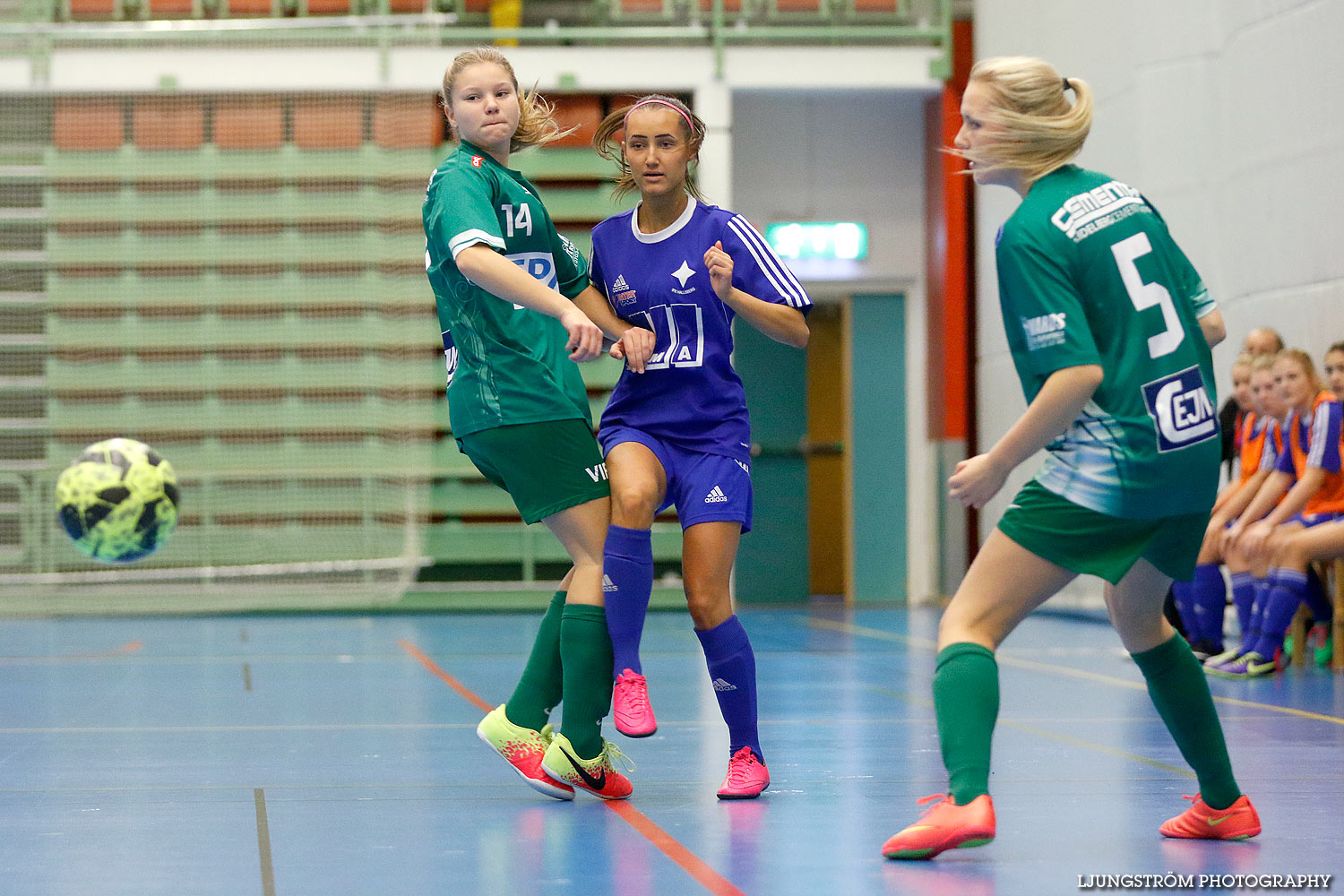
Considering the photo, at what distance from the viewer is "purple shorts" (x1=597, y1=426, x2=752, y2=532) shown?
3.16m

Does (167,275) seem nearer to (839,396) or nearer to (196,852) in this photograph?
(839,396)

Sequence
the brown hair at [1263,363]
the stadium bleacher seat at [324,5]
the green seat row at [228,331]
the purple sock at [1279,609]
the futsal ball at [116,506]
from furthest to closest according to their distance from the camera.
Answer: the stadium bleacher seat at [324,5]
the green seat row at [228,331]
the futsal ball at [116,506]
the brown hair at [1263,363]
the purple sock at [1279,609]

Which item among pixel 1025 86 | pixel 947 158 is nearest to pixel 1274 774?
pixel 1025 86

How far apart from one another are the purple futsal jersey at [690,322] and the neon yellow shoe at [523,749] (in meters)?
0.72

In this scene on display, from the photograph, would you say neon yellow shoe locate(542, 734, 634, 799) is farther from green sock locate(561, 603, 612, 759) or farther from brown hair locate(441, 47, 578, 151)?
brown hair locate(441, 47, 578, 151)

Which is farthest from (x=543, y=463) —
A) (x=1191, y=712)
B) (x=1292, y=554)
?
(x=1292, y=554)

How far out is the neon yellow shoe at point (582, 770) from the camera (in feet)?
10.2

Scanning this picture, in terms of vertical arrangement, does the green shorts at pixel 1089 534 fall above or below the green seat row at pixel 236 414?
below

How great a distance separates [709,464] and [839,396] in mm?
9846

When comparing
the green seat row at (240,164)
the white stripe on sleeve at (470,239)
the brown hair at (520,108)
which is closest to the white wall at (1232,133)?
the green seat row at (240,164)

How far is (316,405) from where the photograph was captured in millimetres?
11156

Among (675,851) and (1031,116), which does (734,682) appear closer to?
(675,851)

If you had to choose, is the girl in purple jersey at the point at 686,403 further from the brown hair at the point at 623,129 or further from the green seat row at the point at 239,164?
the green seat row at the point at 239,164

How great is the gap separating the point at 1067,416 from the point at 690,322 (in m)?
1.14
